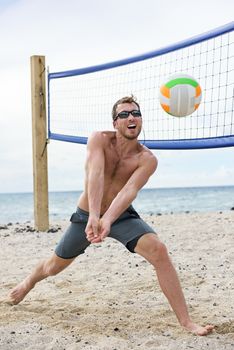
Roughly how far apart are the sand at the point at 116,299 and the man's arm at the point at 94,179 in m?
0.64

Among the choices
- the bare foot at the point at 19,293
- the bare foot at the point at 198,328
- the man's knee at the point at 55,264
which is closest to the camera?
the bare foot at the point at 198,328

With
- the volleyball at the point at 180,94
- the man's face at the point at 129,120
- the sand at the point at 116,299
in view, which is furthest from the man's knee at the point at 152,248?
the volleyball at the point at 180,94

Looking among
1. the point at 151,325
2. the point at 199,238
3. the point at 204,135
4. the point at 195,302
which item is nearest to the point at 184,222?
the point at 199,238

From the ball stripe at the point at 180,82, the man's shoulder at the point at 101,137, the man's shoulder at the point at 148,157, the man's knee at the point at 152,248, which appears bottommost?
the man's knee at the point at 152,248

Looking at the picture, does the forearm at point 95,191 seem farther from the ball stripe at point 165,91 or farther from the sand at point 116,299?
the ball stripe at point 165,91

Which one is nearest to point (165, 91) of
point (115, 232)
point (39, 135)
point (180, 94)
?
point (180, 94)

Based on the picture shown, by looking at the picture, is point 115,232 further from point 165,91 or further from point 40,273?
point 165,91

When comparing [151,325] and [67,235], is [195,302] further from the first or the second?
[67,235]

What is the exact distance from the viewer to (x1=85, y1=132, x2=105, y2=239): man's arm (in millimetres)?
3076

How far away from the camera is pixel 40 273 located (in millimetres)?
3799

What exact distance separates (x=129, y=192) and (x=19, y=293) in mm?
1279

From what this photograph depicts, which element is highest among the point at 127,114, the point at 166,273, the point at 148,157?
the point at 127,114

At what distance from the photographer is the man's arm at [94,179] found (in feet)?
10.1

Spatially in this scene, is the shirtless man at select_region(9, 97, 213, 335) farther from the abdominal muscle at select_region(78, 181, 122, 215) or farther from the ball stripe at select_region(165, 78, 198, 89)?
the ball stripe at select_region(165, 78, 198, 89)
